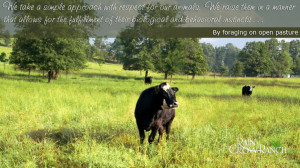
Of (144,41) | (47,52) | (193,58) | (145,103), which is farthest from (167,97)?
(193,58)

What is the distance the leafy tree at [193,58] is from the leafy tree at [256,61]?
27607 mm

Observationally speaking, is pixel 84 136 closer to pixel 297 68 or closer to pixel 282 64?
pixel 282 64

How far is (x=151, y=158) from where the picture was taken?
14.1 feet

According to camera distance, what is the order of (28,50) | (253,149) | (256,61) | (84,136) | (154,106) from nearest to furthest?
(154,106), (253,149), (84,136), (28,50), (256,61)

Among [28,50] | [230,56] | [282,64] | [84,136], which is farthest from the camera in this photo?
[230,56]

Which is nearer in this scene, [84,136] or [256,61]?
[84,136]

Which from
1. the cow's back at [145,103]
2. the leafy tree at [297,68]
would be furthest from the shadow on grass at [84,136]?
the leafy tree at [297,68]

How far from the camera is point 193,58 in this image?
45625 mm

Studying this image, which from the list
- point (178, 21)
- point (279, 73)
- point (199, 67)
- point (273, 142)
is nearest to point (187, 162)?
point (273, 142)

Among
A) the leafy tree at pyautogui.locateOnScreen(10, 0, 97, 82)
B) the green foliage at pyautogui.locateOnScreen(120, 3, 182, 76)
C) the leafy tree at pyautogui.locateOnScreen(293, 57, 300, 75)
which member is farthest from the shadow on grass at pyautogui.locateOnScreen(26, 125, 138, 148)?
Result: the leafy tree at pyautogui.locateOnScreen(293, 57, 300, 75)

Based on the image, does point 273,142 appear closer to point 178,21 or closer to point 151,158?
point 151,158

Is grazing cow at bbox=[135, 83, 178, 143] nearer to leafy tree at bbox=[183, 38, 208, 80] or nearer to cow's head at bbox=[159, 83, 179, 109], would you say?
cow's head at bbox=[159, 83, 179, 109]

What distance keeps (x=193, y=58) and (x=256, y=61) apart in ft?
107

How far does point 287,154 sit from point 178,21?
3630 centimetres
